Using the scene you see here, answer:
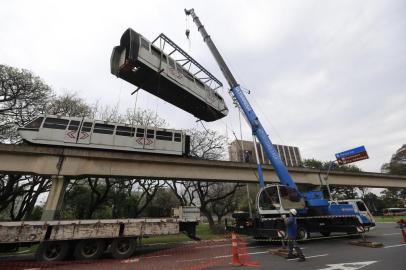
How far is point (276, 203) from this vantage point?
12.6 metres

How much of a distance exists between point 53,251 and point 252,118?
1229 cm

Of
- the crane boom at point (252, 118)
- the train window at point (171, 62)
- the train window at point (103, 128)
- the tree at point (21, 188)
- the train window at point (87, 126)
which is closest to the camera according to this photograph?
the crane boom at point (252, 118)

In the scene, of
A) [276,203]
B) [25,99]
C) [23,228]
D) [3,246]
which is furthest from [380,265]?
[25,99]

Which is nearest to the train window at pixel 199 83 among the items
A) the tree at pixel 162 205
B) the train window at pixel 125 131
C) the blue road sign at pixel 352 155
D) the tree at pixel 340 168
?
the train window at pixel 125 131

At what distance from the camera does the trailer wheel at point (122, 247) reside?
10.1 metres

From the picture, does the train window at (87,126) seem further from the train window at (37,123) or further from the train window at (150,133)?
the train window at (150,133)

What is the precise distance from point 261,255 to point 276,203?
3396 mm

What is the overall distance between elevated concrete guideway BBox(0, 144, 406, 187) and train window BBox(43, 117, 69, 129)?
4.17 feet

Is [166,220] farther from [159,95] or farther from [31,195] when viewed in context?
[31,195]

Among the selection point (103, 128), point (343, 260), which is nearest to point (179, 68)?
point (103, 128)

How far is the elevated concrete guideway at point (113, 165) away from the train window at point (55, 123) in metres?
1.27

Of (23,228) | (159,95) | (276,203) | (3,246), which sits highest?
(159,95)

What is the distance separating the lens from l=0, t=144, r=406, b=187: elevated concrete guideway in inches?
528

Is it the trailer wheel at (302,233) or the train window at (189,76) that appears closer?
the trailer wheel at (302,233)
